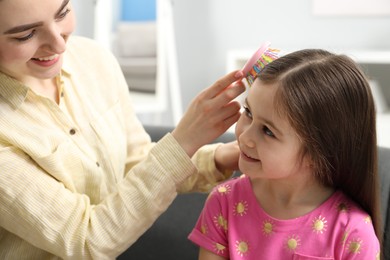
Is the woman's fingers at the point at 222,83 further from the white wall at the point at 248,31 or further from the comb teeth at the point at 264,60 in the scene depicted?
the white wall at the point at 248,31

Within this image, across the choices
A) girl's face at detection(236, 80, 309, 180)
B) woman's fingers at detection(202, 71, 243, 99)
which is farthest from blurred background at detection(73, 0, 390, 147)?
girl's face at detection(236, 80, 309, 180)

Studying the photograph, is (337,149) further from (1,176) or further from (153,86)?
(153,86)

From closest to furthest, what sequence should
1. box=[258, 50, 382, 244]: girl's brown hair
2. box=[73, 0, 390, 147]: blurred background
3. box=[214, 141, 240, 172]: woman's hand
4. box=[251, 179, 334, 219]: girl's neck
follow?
box=[258, 50, 382, 244]: girl's brown hair < box=[251, 179, 334, 219]: girl's neck < box=[214, 141, 240, 172]: woman's hand < box=[73, 0, 390, 147]: blurred background

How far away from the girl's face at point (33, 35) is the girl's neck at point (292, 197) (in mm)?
506

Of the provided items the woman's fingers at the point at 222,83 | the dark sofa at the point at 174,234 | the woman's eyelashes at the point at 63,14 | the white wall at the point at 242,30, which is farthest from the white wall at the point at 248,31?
the woman's eyelashes at the point at 63,14

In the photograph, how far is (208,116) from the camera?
→ 108 centimetres

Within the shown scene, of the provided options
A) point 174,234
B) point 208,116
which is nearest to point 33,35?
point 208,116

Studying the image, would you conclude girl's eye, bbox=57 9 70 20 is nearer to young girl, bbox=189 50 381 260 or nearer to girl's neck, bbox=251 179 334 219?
young girl, bbox=189 50 381 260

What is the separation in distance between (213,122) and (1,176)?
429 mm

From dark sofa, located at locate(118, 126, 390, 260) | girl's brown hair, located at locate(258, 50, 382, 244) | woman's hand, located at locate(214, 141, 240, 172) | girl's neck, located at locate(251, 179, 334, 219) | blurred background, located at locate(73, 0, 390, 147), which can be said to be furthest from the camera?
blurred background, located at locate(73, 0, 390, 147)

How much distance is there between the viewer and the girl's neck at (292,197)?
1.03m

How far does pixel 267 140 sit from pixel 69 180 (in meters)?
0.46

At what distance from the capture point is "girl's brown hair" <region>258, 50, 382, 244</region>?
0.93 meters

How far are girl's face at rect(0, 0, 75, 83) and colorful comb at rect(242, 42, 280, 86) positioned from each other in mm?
371
